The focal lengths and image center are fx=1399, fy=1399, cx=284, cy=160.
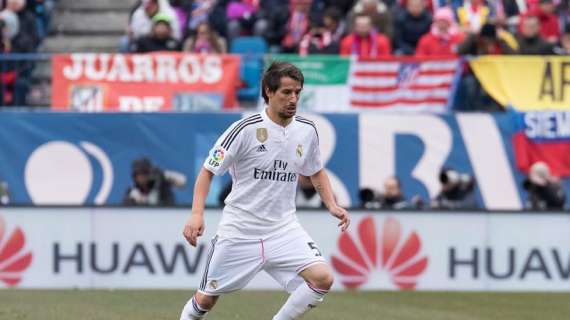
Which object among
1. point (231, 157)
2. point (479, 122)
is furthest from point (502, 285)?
point (231, 157)

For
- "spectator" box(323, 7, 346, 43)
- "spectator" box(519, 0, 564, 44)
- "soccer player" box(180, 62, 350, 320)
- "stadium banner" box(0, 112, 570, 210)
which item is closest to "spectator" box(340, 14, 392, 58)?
"spectator" box(323, 7, 346, 43)

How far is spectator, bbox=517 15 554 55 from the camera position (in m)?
19.9

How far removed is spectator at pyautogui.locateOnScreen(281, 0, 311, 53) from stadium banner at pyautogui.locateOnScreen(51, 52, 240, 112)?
1448 mm

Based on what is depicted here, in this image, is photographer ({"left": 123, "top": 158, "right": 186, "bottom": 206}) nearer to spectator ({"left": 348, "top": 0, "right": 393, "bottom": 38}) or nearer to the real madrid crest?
spectator ({"left": 348, "top": 0, "right": 393, "bottom": 38})

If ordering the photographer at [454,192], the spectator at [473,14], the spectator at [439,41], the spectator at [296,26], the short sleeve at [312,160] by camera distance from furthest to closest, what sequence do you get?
the spectator at [473,14] < the spectator at [296,26] < the spectator at [439,41] < the photographer at [454,192] < the short sleeve at [312,160]

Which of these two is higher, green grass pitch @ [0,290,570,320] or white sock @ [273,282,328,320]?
white sock @ [273,282,328,320]

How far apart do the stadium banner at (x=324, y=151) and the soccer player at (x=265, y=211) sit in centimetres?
1016

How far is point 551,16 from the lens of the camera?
68.9ft

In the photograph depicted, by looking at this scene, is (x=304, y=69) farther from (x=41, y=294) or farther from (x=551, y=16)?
(x=41, y=294)

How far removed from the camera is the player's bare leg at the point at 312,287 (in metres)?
9.77

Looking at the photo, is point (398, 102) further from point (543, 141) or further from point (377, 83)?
point (543, 141)

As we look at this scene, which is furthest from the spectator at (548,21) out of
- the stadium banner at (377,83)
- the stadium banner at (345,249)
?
the stadium banner at (345,249)

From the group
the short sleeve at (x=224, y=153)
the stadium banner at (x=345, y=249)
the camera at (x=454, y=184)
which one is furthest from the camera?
the camera at (x=454, y=184)

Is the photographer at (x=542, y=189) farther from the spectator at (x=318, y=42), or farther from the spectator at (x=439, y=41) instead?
the spectator at (x=318, y=42)
